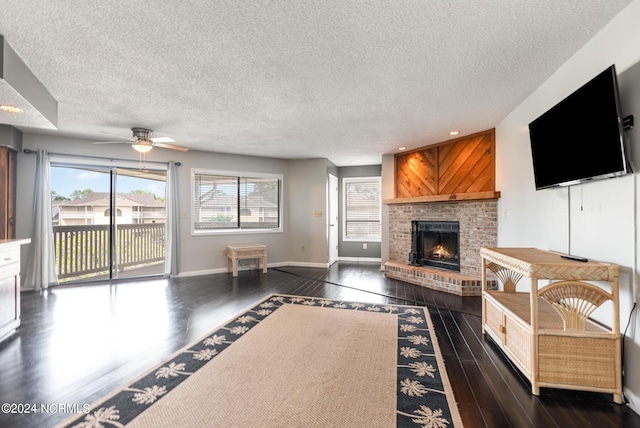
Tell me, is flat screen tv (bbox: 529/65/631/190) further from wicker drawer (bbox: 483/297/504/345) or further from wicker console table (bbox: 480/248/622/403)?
wicker drawer (bbox: 483/297/504/345)

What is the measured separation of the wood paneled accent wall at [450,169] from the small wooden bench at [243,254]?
3024mm

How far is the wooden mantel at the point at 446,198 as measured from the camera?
13.3ft

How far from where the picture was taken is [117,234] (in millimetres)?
5285

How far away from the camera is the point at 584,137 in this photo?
79.5 inches

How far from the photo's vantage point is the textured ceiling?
5.74 feet

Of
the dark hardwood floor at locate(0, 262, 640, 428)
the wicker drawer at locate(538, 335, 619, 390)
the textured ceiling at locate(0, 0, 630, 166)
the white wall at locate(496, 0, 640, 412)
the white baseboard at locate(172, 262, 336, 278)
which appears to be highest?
the textured ceiling at locate(0, 0, 630, 166)

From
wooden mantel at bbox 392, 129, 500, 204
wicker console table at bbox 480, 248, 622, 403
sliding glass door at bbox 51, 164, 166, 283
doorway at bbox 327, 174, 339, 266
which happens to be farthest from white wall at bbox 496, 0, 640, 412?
sliding glass door at bbox 51, 164, 166, 283

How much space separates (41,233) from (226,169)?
3.13 metres

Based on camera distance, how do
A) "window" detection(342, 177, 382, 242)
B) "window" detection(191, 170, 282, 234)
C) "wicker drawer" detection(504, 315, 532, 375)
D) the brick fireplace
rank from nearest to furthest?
1. "wicker drawer" detection(504, 315, 532, 375)
2. the brick fireplace
3. "window" detection(191, 170, 282, 234)
4. "window" detection(342, 177, 382, 242)

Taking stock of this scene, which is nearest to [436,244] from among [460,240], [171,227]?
[460,240]

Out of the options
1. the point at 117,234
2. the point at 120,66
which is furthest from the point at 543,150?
the point at 117,234

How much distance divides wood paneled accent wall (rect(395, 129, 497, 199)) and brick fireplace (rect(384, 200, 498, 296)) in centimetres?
24

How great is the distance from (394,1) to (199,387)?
2.69m

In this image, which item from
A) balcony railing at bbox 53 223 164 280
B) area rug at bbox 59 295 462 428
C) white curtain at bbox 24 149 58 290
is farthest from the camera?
balcony railing at bbox 53 223 164 280
